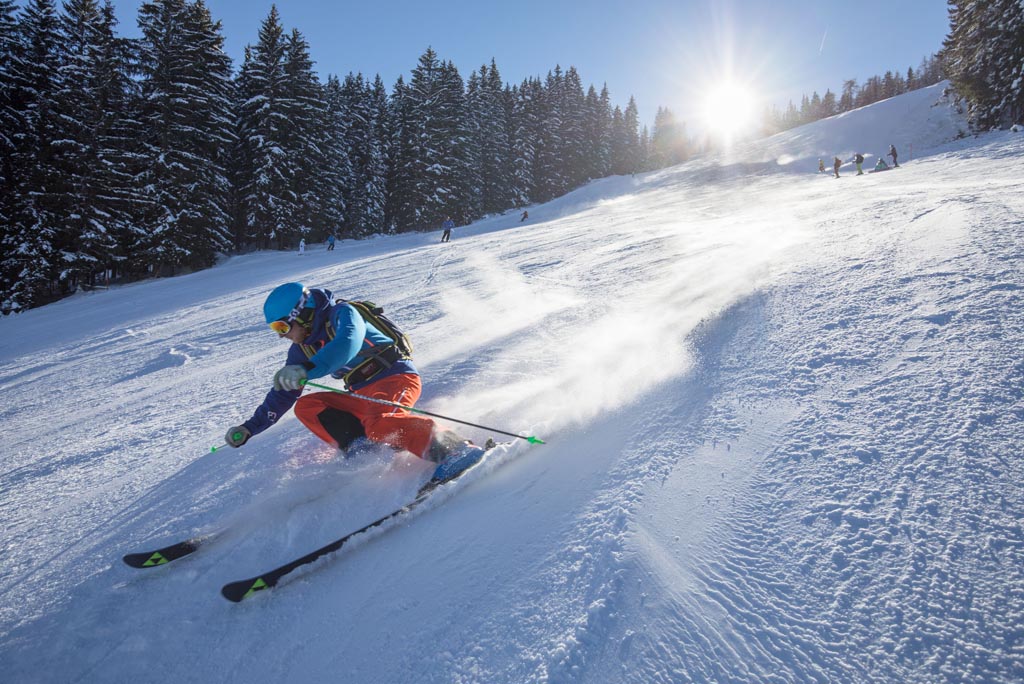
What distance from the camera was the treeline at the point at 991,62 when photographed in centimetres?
A: 2297

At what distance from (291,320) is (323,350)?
42 centimetres

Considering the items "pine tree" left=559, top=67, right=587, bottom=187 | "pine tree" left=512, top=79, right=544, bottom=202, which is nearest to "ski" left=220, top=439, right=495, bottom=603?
"pine tree" left=512, top=79, right=544, bottom=202

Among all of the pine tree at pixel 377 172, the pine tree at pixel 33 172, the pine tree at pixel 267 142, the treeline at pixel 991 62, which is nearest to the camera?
the pine tree at pixel 33 172

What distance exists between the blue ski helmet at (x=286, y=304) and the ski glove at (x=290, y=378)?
0.47 m

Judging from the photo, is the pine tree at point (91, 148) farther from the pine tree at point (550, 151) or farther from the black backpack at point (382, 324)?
the pine tree at point (550, 151)

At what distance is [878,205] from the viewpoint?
7.18 metres

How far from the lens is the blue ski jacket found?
3.23 metres

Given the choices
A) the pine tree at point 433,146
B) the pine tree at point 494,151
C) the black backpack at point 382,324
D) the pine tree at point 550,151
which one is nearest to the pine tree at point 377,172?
the pine tree at point 433,146

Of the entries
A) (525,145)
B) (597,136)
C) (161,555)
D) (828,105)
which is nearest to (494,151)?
(525,145)

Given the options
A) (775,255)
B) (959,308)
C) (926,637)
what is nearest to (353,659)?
(926,637)

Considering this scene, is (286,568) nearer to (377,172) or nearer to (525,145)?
(377,172)

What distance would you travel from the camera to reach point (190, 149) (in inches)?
1040

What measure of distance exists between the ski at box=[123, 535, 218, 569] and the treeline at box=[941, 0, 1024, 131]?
119 ft

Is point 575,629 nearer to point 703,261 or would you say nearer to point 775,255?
point 775,255
